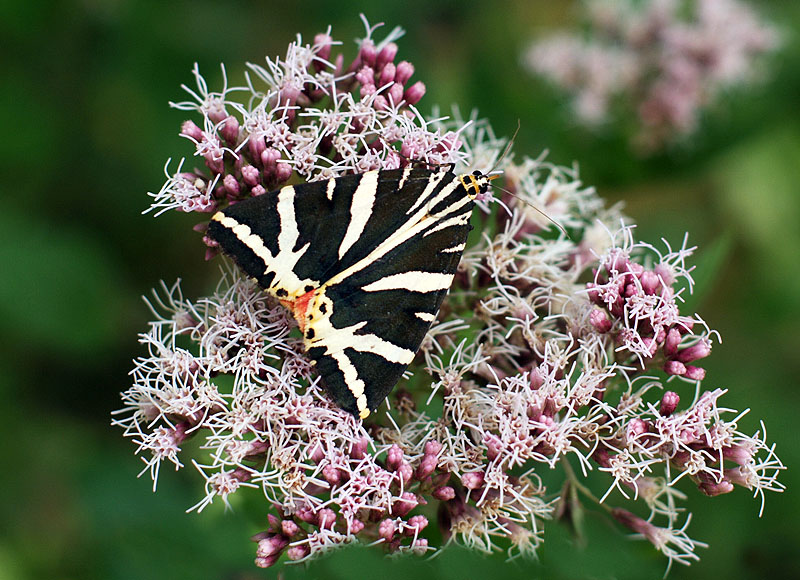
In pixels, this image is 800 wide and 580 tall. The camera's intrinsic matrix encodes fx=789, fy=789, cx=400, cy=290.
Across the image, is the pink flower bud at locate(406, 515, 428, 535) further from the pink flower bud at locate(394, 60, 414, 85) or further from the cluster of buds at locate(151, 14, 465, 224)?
the pink flower bud at locate(394, 60, 414, 85)

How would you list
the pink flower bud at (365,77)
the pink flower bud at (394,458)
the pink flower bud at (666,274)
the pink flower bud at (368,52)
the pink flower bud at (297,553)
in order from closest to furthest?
the pink flower bud at (297,553), the pink flower bud at (394,458), the pink flower bud at (666,274), the pink flower bud at (365,77), the pink flower bud at (368,52)

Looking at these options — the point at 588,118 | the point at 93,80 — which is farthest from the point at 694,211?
the point at 93,80

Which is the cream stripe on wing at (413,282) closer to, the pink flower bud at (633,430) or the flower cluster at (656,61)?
the pink flower bud at (633,430)

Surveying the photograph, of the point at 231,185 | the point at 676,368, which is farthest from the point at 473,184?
the point at 676,368

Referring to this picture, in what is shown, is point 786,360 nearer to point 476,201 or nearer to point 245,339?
point 476,201

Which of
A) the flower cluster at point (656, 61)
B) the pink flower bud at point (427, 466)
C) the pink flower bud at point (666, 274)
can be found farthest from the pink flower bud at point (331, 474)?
the flower cluster at point (656, 61)

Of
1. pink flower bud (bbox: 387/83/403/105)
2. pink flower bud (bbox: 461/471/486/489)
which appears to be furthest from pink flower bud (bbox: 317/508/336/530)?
pink flower bud (bbox: 387/83/403/105)
